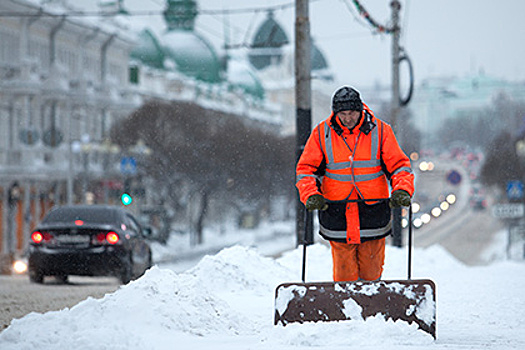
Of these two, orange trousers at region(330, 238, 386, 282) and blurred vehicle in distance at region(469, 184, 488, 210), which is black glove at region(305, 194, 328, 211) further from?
blurred vehicle in distance at region(469, 184, 488, 210)

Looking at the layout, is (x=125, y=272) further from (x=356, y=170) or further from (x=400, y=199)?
(x=400, y=199)

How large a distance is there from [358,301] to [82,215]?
8987 mm

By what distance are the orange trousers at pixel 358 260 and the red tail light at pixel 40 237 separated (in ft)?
26.4

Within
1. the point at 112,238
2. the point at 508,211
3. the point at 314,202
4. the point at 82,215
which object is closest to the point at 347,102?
the point at 314,202

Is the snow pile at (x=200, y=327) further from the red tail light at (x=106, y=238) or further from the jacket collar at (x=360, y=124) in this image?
the red tail light at (x=106, y=238)

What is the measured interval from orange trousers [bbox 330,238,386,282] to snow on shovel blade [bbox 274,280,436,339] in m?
0.44

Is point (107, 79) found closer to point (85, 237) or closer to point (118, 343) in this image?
point (85, 237)

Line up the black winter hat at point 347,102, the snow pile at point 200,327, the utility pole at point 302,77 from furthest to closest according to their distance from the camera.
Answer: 1. the utility pole at point 302,77
2. the black winter hat at point 347,102
3. the snow pile at point 200,327

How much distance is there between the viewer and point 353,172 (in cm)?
752

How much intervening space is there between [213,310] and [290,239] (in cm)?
5647

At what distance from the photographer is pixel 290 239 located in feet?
211

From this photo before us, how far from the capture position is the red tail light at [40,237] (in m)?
15.1

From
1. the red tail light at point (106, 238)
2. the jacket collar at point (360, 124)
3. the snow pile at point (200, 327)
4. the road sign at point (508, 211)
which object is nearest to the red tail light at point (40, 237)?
the red tail light at point (106, 238)

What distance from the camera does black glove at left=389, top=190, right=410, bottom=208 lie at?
7242mm
